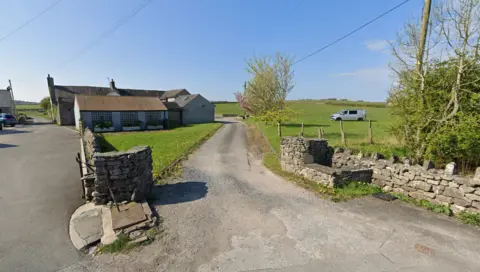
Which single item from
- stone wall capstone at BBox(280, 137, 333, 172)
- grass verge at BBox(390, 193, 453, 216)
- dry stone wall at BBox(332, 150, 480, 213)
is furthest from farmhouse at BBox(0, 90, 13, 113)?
grass verge at BBox(390, 193, 453, 216)

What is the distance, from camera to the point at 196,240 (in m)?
4.62

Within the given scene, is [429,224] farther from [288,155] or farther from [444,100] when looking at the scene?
[288,155]

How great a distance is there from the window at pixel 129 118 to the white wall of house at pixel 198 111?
397 inches

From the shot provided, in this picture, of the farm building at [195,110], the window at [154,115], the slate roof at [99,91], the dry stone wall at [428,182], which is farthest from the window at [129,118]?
the dry stone wall at [428,182]

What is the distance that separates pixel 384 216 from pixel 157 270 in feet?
18.4

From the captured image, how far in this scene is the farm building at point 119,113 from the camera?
2606 cm

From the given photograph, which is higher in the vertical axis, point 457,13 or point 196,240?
point 457,13

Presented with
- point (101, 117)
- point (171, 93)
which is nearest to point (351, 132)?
point (101, 117)

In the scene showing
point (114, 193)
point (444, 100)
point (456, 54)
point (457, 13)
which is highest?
point (457, 13)

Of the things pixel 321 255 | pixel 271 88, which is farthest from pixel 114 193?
pixel 271 88

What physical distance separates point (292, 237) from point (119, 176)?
4.91 metres

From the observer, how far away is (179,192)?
23.8ft

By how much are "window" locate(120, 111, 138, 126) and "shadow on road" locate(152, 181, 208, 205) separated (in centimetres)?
2366

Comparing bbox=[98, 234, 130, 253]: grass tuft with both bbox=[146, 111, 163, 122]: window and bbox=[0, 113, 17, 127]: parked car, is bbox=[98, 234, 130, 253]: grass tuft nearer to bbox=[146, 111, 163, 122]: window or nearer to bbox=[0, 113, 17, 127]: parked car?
bbox=[146, 111, 163, 122]: window
